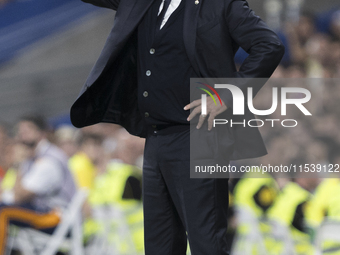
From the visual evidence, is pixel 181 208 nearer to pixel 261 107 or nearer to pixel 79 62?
pixel 261 107

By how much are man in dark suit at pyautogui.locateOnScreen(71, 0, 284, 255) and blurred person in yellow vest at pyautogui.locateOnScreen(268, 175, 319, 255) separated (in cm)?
240

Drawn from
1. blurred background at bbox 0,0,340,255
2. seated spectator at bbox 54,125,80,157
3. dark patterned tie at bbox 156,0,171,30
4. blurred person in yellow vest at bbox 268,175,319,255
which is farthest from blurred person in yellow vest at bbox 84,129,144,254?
dark patterned tie at bbox 156,0,171,30

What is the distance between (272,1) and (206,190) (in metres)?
5.69

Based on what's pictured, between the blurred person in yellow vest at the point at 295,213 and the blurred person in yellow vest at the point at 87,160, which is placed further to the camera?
the blurred person in yellow vest at the point at 87,160

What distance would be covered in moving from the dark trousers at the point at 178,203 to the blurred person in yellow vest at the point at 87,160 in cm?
349

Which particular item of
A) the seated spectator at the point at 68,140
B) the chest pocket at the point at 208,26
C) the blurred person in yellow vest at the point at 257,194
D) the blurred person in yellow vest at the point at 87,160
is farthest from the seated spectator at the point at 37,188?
the chest pocket at the point at 208,26

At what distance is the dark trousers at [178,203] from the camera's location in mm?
1804

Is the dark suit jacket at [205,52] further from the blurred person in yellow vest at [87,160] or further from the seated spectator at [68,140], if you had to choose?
the seated spectator at [68,140]

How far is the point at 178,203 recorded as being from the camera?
1.89 meters

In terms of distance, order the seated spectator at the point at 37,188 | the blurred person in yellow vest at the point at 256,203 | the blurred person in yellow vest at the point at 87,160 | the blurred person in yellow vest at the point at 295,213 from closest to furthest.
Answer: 1. the blurred person in yellow vest at the point at 295,213
2. the blurred person in yellow vest at the point at 256,203
3. the seated spectator at the point at 37,188
4. the blurred person in yellow vest at the point at 87,160

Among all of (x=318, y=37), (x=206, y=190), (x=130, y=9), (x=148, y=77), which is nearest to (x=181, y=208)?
(x=206, y=190)

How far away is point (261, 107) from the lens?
580cm

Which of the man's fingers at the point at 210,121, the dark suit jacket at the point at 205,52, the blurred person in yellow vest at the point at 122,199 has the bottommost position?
the blurred person in yellow vest at the point at 122,199

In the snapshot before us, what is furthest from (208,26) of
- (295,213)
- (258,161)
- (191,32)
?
(258,161)
